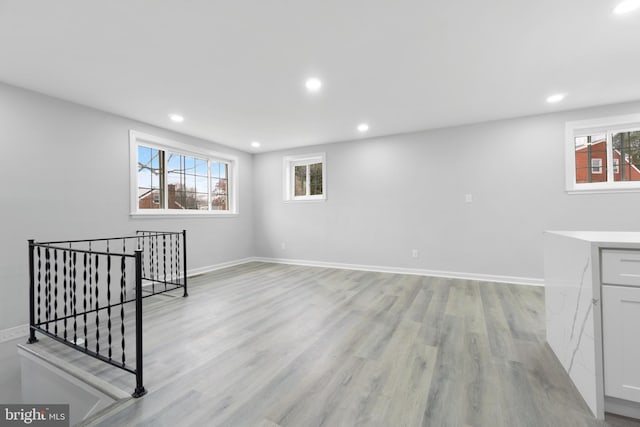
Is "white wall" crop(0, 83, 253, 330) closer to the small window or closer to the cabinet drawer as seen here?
the cabinet drawer

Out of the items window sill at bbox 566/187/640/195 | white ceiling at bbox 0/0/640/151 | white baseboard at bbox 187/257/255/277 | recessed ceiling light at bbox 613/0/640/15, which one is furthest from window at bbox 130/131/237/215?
window sill at bbox 566/187/640/195

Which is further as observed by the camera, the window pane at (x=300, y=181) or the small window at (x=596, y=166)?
the window pane at (x=300, y=181)

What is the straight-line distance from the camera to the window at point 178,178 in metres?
3.99

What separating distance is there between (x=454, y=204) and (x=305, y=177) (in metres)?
2.96

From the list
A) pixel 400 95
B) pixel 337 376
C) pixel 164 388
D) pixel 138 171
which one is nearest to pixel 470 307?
pixel 337 376

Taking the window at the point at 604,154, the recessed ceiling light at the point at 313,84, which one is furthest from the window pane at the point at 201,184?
the window at the point at 604,154

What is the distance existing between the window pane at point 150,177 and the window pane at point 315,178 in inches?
108

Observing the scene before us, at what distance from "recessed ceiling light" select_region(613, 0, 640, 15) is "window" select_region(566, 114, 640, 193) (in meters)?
2.20

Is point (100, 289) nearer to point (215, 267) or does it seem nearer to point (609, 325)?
point (215, 267)

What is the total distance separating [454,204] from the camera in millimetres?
4270

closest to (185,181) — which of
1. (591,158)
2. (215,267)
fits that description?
(215,267)

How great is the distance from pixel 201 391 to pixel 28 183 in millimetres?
3068

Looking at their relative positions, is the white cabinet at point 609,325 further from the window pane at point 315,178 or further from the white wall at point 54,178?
the white wall at point 54,178

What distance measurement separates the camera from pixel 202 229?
4.80m
